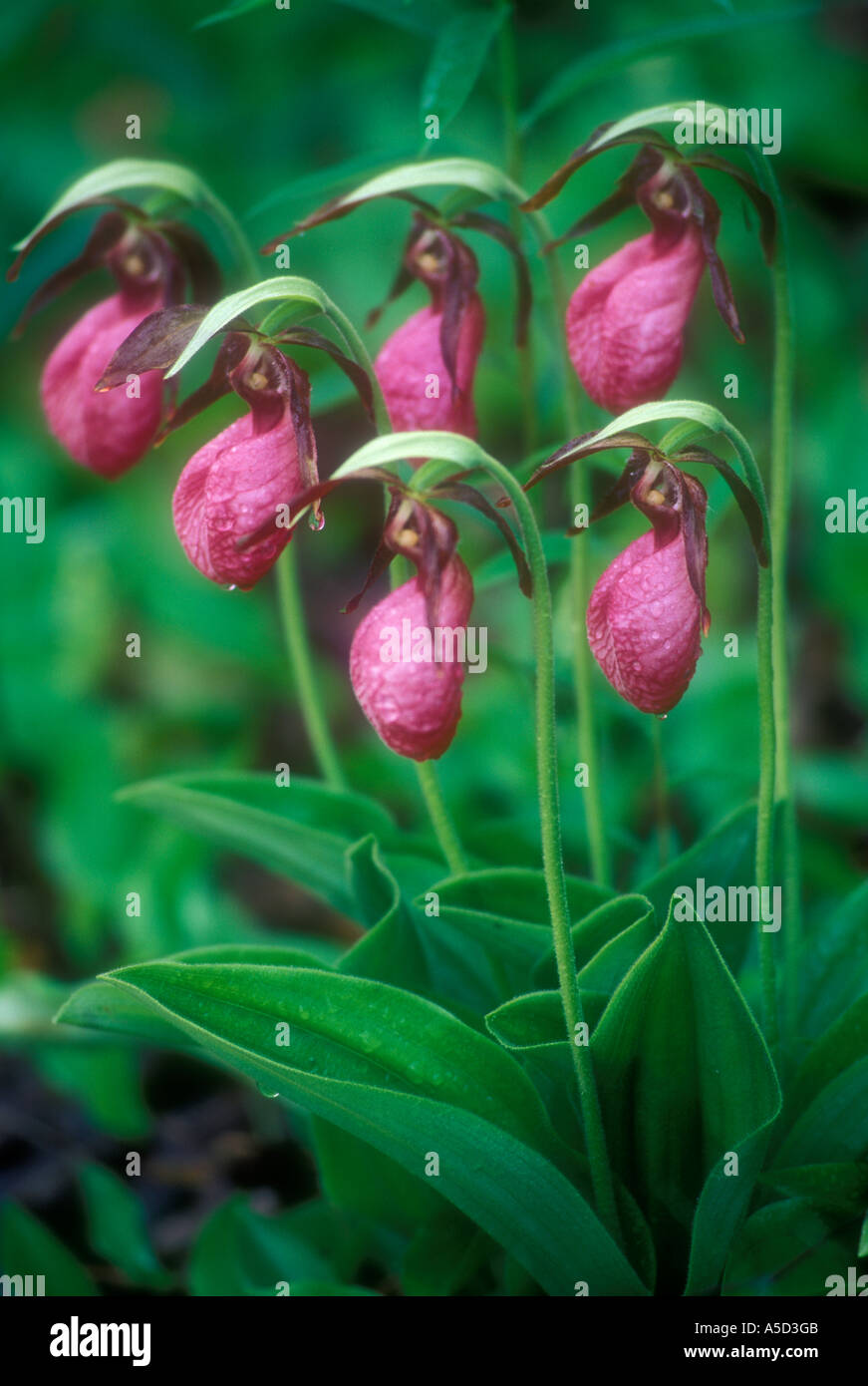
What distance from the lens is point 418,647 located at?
22.9 inches

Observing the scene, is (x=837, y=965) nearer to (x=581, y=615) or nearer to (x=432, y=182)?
(x=581, y=615)

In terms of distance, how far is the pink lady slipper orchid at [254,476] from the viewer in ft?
2.01

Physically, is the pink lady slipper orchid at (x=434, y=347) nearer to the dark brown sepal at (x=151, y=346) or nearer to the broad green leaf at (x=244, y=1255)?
the dark brown sepal at (x=151, y=346)

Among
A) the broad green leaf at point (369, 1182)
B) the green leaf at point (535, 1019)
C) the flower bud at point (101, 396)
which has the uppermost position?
the flower bud at point (101, 396)

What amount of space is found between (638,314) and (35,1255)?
0.82 m

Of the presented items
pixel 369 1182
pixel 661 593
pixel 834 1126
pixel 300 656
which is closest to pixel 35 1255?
pixel 369 1182

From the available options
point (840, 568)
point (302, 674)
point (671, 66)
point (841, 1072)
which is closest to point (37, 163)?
point (671, 66)

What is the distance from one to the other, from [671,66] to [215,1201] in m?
1.49

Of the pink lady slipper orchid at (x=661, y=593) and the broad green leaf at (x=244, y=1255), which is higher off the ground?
the pink lady slipper orchid at (x=661, y=593)

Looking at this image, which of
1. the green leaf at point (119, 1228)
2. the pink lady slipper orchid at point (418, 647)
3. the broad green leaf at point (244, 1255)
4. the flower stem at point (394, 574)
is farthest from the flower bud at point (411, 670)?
the green leaf at point (119, 1228)

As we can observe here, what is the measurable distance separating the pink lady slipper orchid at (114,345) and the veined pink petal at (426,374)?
16cm

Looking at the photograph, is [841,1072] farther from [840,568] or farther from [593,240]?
[593,240]

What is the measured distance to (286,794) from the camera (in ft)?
3.01
